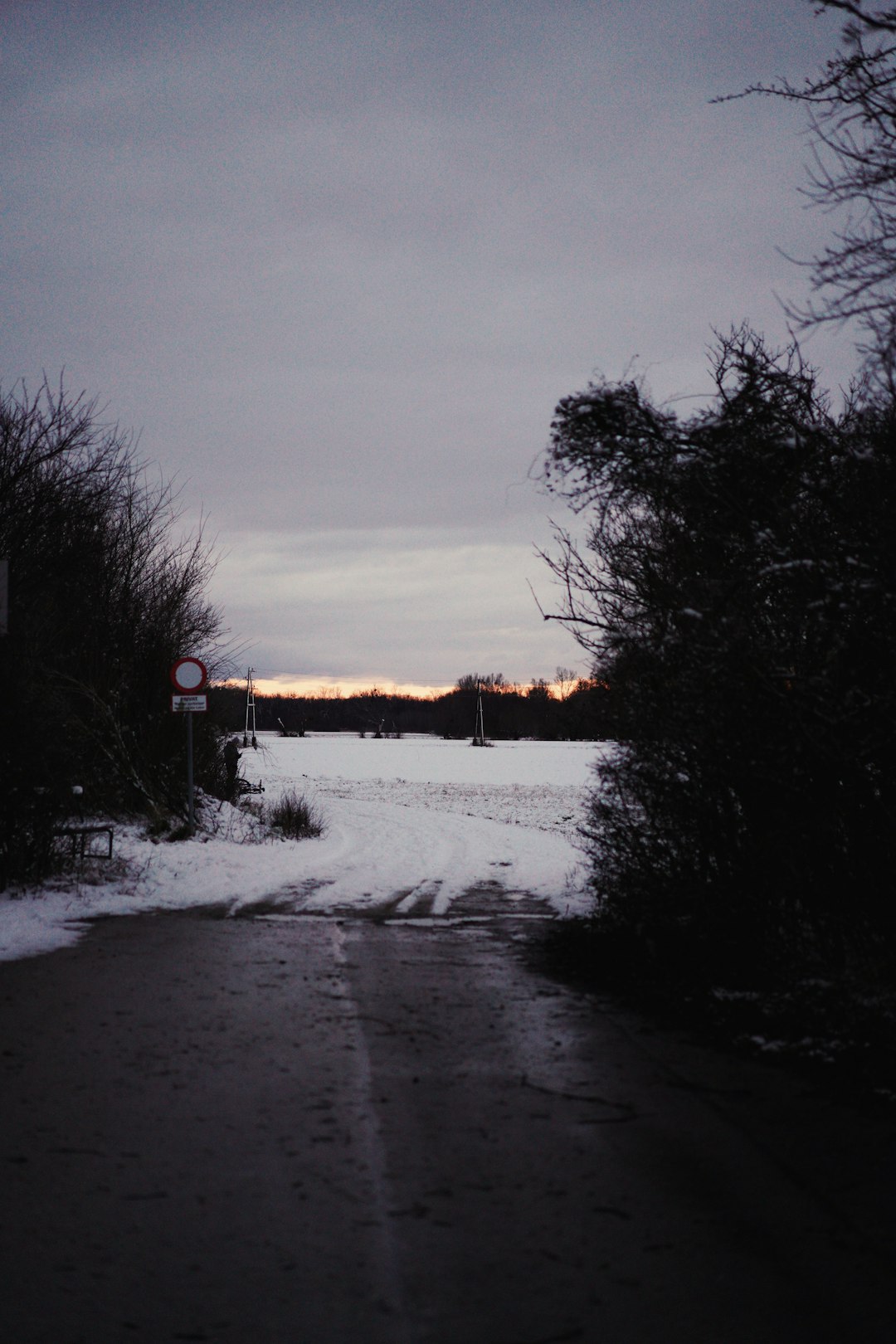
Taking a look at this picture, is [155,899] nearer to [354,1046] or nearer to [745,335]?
[354,1046]

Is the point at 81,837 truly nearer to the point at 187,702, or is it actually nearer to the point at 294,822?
the point at 187,702

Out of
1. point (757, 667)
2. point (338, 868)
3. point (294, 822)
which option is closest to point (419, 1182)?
point (757, 667)

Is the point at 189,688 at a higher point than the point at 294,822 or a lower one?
higher

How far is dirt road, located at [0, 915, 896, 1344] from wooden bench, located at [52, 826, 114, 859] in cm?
625

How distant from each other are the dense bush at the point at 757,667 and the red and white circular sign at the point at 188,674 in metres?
11.0

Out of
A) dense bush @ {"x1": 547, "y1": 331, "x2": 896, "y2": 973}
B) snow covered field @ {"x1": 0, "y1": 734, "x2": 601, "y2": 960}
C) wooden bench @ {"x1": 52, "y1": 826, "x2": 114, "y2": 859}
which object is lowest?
snow covered field @ {"x1": 0, "y1": 734, "x2": 601, "y2": 960}

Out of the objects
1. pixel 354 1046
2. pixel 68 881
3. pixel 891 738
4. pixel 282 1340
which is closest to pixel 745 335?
pixel 891 738

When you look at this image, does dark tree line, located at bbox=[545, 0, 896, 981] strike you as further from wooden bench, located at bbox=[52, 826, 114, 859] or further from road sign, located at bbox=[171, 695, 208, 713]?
road sign, located at bbox=[171, 695, 208, 713]

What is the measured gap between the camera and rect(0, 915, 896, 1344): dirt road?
3.44 metres

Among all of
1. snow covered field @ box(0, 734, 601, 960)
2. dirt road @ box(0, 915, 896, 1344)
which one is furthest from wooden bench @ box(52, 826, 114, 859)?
dirt road @ box(0, 915, 896, 1344)

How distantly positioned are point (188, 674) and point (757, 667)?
42.5 feet

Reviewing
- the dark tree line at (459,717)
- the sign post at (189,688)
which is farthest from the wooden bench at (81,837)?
the dark tree line at (459,717)

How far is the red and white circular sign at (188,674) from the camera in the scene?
1842cm

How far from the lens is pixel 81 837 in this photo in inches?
577
